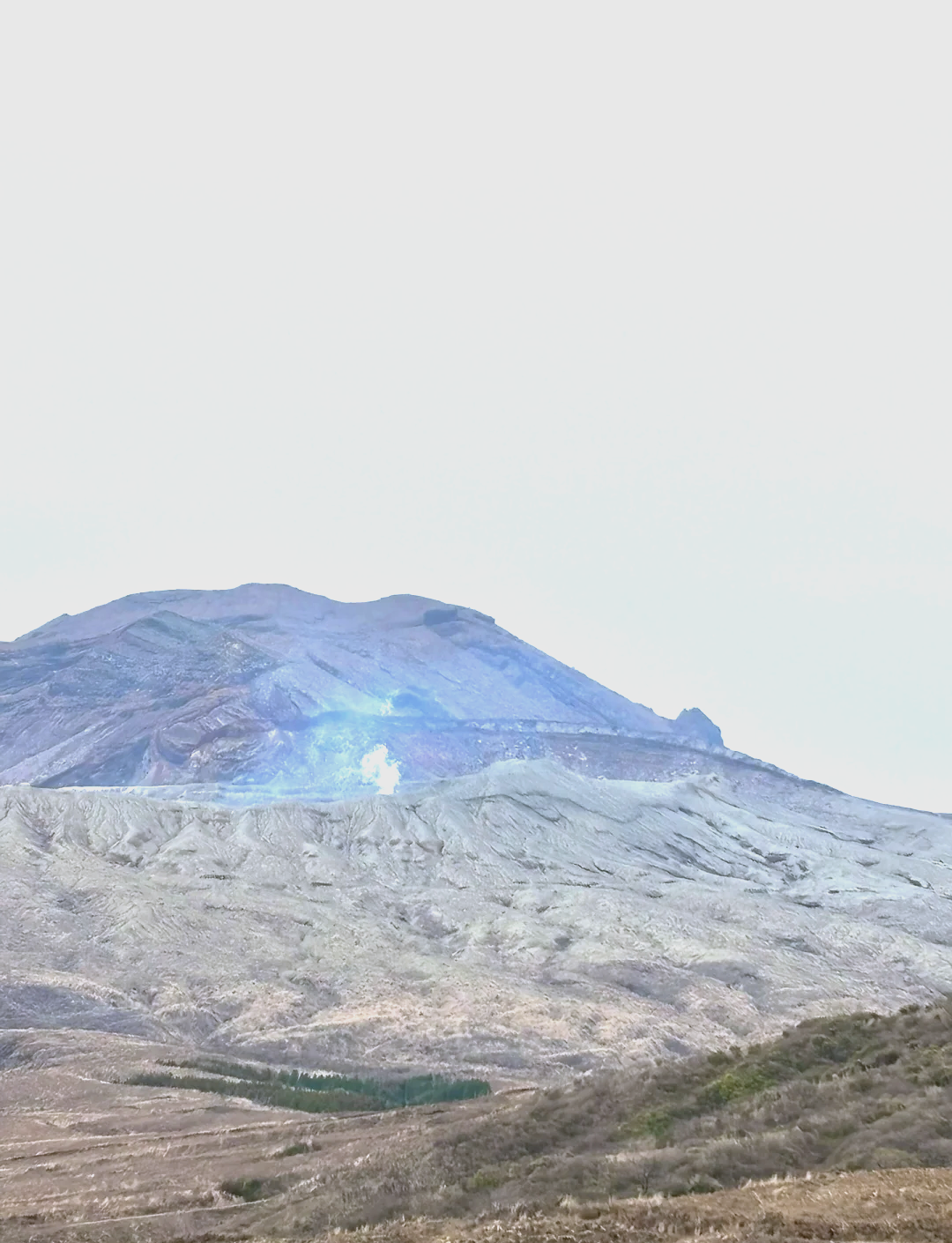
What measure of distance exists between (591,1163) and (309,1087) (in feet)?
115

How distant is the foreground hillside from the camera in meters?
13.0

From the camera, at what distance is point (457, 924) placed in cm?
7888

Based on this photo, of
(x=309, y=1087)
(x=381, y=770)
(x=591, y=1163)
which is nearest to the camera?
(x=591, y=1163)

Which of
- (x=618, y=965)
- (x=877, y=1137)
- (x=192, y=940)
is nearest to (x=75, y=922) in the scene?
(x=192, y=940)

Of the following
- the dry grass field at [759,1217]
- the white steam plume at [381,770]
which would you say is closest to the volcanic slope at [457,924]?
the white steam plume at [381,770]

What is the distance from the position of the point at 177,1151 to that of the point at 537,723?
154 metres

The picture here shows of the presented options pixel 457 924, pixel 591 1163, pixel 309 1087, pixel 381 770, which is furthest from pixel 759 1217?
pixel 381 770

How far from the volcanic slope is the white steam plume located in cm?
3005

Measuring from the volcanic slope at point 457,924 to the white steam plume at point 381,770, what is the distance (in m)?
30.1

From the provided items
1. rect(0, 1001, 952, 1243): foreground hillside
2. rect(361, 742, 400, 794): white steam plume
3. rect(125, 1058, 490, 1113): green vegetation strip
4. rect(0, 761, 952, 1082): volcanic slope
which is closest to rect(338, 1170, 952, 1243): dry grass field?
rect(0, 1001, 952, 1243): foreground hillside

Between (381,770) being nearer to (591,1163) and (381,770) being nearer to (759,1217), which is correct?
(591,1163)

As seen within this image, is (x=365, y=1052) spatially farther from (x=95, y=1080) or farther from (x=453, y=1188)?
(x=453, y=1188)

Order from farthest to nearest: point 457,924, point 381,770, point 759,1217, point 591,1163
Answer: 1. point 381,770
2. point 457,924
3. point 591,1163
4. point 759,1217

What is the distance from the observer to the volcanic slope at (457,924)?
5825 centimetres
